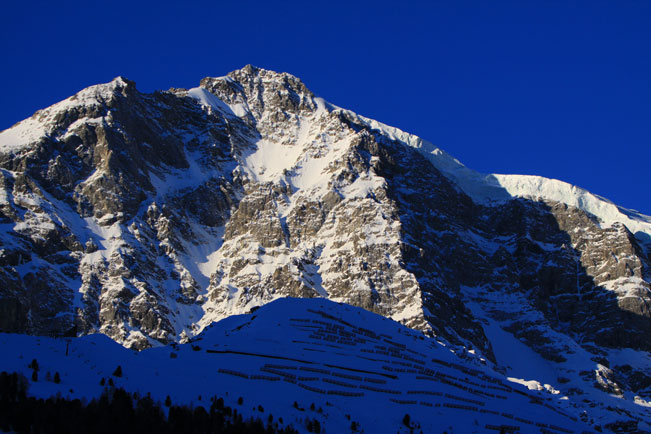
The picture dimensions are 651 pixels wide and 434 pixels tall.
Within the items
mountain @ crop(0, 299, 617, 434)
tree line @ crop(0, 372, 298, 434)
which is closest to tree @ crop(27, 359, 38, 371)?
mountain @ crop(0, 299, 617, 434)

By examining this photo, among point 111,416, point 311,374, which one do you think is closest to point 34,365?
point 111,416

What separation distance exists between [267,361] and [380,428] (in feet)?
85.4

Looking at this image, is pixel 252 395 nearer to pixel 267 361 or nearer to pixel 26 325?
pixel 267 361

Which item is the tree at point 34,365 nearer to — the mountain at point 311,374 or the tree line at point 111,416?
the mountain at point 311,374

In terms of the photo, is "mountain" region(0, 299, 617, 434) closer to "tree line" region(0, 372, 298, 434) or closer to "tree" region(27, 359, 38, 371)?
"tree" region(27, 359, 38, 371)

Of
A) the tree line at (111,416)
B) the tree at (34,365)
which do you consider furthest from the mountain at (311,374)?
the tree line at (111,416)

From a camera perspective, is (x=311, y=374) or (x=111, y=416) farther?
(x=311, y=374)

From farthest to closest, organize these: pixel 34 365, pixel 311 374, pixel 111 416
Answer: pixel 311 374
pixel 34 365
pixel 111 416

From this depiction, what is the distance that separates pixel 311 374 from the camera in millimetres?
126562

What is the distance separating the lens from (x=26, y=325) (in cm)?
19350

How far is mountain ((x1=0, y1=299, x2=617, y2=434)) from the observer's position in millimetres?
99375

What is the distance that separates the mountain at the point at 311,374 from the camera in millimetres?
99375

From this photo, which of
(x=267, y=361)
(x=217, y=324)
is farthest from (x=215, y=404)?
(x=217, y=324)

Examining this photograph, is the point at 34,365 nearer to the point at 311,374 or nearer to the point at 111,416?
the point at 111,416
